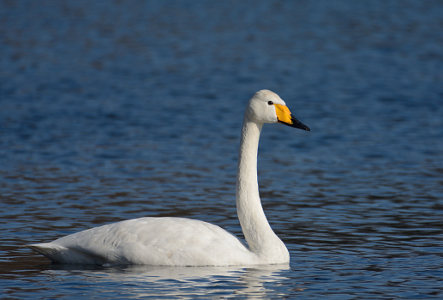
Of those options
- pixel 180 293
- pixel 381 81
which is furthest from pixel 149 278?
pixel 381 81

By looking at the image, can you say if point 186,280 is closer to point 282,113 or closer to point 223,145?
point 282,113

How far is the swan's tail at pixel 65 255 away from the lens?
401 inches

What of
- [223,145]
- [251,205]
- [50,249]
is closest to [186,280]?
[251,205]

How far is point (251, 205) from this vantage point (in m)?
10.7

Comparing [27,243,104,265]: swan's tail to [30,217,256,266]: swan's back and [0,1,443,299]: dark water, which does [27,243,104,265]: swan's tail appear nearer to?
[30,217,256,266]: swan's back

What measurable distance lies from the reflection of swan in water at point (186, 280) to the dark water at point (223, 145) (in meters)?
0.03

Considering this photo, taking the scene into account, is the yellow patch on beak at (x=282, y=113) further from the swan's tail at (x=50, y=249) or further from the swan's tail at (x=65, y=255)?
the swan's tail at (x=50, y=249)

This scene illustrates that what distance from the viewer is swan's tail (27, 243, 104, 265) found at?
10180 millimetres

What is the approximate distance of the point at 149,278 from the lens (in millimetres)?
9664

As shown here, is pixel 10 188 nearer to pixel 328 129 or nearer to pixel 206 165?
pixel 206 165

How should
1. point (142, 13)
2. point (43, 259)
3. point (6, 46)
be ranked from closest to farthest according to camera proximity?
point (43, 259) → point (6, 46) → point (142, 13)

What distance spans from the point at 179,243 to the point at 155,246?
0.84 feet

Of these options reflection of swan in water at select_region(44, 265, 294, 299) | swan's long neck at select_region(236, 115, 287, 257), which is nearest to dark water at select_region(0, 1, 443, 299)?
reflection of swan in water at select_region(44, 265, 294, 299)

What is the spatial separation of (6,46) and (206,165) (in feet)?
62.7
